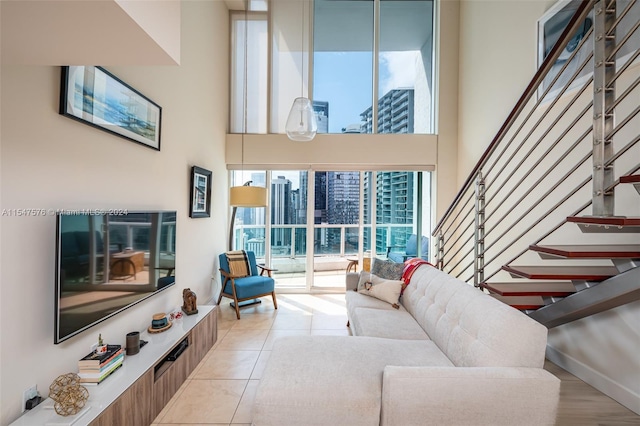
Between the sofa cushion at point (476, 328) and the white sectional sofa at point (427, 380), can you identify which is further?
the sofa cushion at point (476, 328)

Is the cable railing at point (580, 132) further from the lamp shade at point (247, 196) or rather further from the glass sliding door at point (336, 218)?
the lamp shade at point (247, 196)

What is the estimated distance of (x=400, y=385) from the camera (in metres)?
1.34

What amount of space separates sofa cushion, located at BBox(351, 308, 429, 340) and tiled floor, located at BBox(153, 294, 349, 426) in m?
0.82

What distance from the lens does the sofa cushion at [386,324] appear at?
89.8 inches

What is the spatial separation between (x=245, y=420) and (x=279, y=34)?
512cm

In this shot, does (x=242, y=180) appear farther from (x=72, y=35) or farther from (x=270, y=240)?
(x=72, y=35)

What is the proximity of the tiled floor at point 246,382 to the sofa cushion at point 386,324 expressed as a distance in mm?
791

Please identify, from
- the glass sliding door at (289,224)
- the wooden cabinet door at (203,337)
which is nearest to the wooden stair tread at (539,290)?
Result: the wooden cabinet door at (203,337)

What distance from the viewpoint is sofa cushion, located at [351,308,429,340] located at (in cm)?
228

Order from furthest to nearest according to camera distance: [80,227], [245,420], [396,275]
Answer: [396,275]
[245,420]
[80,227]

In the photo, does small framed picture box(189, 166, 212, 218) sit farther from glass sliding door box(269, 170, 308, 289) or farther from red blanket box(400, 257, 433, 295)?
red blanket box(400, 257, 433, 295)

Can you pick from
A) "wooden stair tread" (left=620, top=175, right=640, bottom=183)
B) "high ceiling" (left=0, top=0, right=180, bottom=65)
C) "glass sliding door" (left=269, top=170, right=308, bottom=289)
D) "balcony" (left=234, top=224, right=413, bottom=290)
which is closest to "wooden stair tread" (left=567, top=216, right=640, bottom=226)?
"wooden stair tread" (left=620, top=175, right=640, bottom=183)

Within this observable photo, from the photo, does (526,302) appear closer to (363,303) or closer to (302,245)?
(363,303)

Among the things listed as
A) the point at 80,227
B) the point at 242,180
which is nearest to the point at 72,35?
the point at 80,227
